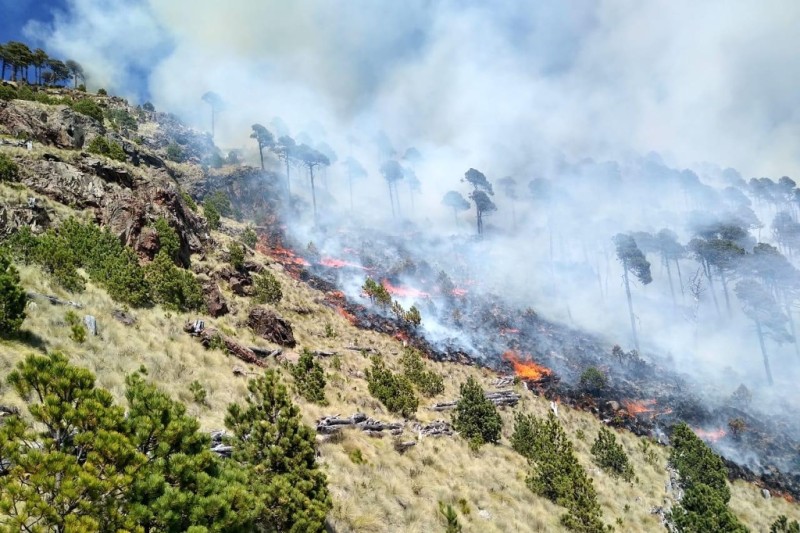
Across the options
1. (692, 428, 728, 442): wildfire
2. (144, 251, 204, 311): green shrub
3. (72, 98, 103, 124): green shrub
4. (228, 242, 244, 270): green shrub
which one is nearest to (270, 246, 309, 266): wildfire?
(228, 242, 244, 270): green shrub

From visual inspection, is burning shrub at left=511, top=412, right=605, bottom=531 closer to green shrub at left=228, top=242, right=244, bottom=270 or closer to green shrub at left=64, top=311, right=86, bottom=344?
green shrub at left=64, top=311, right=86, bottom=344

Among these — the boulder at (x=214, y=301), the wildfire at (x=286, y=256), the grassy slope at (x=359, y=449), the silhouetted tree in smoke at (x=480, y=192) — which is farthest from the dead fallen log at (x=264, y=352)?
the silhouetted tree in smoke at (x=480, y=192)

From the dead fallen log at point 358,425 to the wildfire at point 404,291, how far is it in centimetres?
3767

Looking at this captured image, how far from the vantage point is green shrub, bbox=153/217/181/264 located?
27500mm

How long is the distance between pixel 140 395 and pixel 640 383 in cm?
5699

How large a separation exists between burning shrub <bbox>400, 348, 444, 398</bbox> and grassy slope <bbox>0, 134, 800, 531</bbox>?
354 centimetres

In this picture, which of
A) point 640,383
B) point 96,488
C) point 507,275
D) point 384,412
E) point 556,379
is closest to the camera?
point 96,488

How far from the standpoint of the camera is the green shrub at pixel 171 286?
2348 cm

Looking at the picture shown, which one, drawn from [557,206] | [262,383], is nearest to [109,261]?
[262,383]

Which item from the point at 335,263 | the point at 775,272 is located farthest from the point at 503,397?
the point at 775,272

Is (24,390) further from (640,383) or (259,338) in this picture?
(640,383)

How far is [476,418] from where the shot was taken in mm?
25891

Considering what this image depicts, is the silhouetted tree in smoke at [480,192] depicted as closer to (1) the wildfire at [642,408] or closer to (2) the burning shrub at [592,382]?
(2) the burning shrub at [592,382]

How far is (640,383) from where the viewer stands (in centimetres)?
5128
